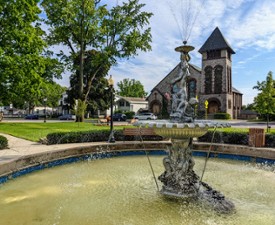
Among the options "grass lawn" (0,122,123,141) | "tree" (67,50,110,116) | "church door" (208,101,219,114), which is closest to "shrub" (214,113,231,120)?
"church door" (208,101,219,114)

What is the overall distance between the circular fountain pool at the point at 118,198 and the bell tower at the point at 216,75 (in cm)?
4582

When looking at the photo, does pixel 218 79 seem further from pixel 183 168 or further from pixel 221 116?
pixel 183 168

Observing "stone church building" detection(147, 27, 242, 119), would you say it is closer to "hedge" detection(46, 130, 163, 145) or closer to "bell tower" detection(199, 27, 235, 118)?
"bell tower" detection(199, 27, 235, 118)

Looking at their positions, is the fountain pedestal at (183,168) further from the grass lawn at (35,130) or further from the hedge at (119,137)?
the grass lawn at (35,130)

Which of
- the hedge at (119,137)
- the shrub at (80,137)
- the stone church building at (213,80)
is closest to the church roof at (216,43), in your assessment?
the stone church building at (213,80)

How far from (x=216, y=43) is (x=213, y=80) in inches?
313

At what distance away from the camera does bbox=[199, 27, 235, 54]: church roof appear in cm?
5363

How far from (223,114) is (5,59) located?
138 feet

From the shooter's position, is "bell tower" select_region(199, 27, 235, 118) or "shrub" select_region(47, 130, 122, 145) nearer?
"shrub" select_region(47, 130, 122, 145)

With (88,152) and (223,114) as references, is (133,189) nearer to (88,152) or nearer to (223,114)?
(88,152)

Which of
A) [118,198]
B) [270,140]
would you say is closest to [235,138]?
[270,140]

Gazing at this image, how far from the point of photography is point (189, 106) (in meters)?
6.84

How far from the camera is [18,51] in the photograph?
19.3m

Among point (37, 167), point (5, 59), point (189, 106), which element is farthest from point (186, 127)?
point (5, 59)
